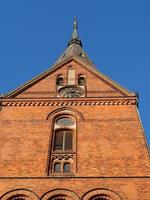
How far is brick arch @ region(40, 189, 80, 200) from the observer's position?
1445cm

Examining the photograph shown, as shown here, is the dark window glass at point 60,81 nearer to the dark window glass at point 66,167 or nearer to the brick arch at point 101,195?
the dark window glass at point 66,167

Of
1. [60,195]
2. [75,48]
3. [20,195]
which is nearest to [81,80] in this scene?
[75,48]

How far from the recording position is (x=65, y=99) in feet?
65.3

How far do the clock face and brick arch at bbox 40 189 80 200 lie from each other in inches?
274

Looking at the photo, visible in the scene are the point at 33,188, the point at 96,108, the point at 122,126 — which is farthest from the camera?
the point at 96,108

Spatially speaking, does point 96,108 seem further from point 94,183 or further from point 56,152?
point 94,183

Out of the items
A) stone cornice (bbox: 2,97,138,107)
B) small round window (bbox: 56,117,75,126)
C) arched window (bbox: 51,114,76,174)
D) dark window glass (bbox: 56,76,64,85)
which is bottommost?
arched window (bbox: 51,114,76,174)

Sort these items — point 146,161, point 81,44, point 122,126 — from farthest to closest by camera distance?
point 81,44 < point 122,126 < point 146,161

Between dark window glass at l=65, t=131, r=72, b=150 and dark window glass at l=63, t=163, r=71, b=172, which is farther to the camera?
dark window glass at l=65, t=131, r=72, b=150

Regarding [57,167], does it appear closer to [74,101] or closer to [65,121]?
[65,121]

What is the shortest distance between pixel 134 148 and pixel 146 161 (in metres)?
0.85

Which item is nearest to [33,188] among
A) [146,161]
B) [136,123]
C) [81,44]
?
[146,161]

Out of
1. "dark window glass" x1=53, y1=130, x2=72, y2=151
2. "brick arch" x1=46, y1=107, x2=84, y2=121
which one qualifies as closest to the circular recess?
"brick arch" x1=46, y1=107, x2=84, y2=121

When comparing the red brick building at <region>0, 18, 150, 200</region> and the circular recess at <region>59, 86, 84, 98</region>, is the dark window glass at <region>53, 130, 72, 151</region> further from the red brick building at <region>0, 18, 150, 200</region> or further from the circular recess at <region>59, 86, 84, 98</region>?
the circular recess at <region>59, 86, 84, 98</region>
